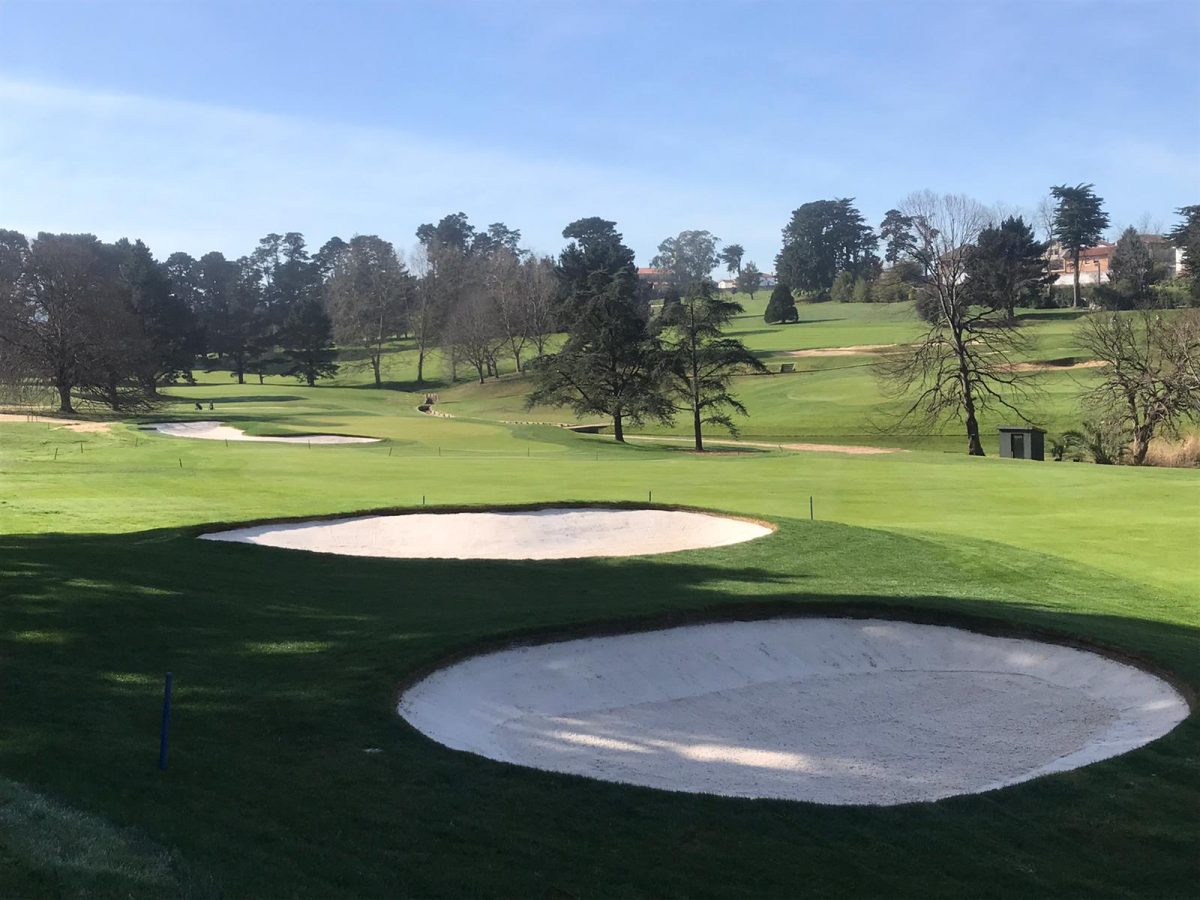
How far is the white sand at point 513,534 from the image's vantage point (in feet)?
66.4

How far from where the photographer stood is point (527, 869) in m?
6.53

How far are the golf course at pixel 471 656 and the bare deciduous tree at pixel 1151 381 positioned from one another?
60.6ft

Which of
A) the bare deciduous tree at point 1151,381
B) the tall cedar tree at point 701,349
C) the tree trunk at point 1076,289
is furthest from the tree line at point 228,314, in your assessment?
the tree trunk at point 1076,289

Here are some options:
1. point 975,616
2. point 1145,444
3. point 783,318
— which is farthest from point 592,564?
point 783,318

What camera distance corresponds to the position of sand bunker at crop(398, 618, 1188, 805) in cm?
976

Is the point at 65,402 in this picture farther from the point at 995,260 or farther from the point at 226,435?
the point at 995,260

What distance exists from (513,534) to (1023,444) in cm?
2788

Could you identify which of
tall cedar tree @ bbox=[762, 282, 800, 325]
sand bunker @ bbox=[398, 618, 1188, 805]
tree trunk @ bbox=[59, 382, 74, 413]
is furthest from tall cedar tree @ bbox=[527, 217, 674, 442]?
tall cedar tree @ bbox=[762, 282, 800, 325]

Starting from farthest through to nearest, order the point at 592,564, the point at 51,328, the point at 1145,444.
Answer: the point at 51,328 → the point at 1145,444 → the point at 592,564

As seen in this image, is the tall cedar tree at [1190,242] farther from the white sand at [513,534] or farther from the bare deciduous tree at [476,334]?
the white sand at [513,534]

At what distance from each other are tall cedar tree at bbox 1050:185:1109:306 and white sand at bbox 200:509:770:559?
118648mm

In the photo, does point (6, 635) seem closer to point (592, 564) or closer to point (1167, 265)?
point (592, 564)

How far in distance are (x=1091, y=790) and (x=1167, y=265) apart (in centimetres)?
12150

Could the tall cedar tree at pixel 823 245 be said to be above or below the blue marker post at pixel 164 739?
above
